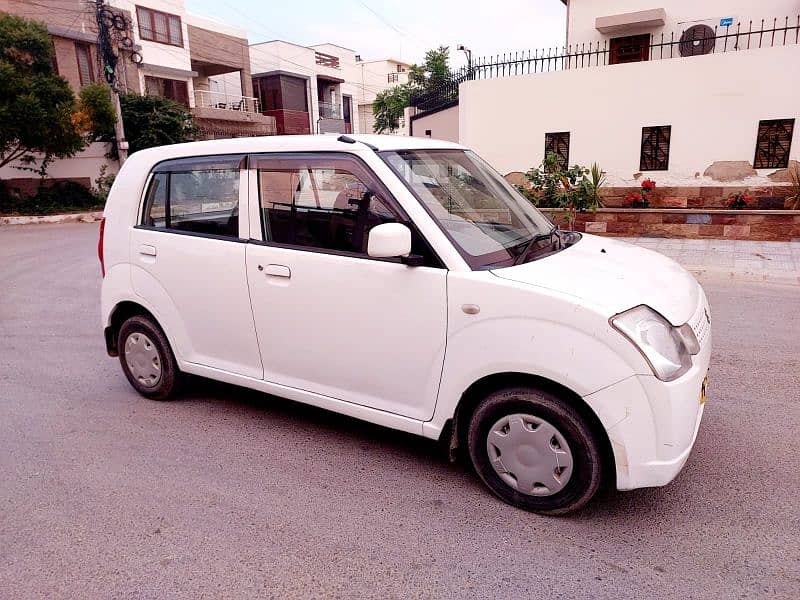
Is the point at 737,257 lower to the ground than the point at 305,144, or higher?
lower

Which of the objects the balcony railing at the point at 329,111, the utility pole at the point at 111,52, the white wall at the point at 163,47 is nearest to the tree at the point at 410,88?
the balcony railing at the point at 329,111

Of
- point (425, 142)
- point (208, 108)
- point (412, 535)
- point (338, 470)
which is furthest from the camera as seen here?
point (208, 108)

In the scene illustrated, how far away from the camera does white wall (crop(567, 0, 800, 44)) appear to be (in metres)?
13.6

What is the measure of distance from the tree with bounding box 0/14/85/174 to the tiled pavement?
1807cm

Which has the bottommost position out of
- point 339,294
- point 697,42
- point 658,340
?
point 658,340

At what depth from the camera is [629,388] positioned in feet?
8.45

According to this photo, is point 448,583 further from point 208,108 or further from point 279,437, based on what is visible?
point 208,108

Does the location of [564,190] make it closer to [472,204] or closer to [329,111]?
[472,204]

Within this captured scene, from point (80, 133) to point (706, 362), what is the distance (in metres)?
22.3

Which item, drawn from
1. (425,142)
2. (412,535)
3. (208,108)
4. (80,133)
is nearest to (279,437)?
(412,535)

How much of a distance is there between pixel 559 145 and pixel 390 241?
11.8m

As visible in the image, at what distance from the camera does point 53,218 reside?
66.3 feet

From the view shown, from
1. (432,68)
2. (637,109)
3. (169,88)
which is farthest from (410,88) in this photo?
(637,109)

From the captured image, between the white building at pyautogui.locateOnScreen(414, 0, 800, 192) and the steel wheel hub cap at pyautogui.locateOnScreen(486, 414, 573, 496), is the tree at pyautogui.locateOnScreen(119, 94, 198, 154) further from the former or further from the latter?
the steel wheel hub cap at pyautogui.locateOnScreen(486, 414, 573, 496)
